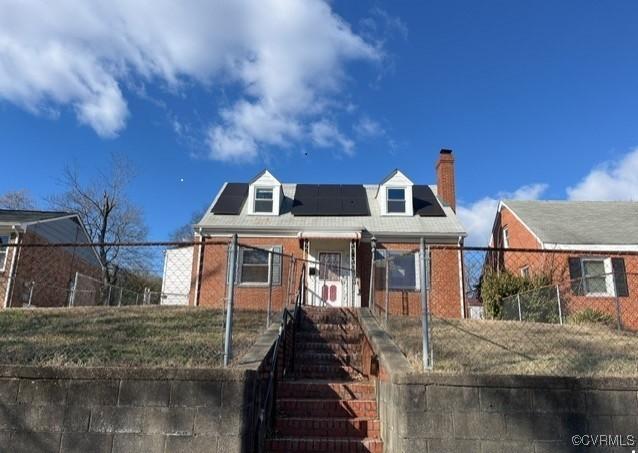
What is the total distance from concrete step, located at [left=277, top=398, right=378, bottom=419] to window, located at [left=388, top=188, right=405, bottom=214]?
1138 centimetres

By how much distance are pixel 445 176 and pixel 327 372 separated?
12584mm

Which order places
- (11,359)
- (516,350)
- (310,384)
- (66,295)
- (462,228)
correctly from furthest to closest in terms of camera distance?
(66,295), (462,228), (516,350), (310,384), (11,359)

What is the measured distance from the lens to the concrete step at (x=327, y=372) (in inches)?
262

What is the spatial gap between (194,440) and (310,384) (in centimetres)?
209

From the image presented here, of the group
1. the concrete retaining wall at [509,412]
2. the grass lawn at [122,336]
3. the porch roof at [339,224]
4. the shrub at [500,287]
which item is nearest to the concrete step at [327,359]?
the grass lawn at [122,336]

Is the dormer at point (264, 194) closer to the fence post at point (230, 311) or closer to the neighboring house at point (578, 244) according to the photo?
the neighboring house at point (578, 244)

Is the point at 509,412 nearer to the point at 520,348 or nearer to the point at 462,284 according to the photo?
the point at 520,348

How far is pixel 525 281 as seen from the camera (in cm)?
1430

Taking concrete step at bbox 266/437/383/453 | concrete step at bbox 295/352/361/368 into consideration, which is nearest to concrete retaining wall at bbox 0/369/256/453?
concrete step at bbox 266/437/383/453

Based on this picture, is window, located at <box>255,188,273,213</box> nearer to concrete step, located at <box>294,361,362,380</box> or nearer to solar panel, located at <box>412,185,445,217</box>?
solar panel, located at <box>412,185,445,217</box>

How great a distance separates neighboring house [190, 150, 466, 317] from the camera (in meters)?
14.3

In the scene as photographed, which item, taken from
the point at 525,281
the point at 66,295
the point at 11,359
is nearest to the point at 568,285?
the point at 525,281

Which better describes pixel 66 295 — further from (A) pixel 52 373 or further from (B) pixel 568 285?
(B) pixel 568 285

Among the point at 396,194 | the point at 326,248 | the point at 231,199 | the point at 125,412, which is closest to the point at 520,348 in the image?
the point at 125,412
